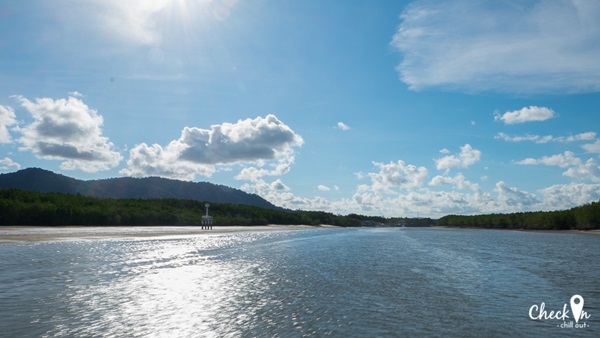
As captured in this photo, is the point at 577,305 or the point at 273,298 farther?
the point at 273,298

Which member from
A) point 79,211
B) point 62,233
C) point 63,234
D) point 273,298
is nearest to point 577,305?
point 273,298

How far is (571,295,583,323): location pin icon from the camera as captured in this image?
64.3 feet

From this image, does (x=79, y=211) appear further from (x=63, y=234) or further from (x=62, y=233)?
(x=63, y=234)

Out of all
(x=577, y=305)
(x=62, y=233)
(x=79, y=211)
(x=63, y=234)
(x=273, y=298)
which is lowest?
(x=577, y=305)

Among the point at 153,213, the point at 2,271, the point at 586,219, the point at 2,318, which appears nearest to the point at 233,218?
the point at 153,213

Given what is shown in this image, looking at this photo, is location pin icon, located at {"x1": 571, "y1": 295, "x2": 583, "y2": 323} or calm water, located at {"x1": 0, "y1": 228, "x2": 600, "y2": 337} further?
location pin icon, located at {"x1": 571, "y1": 295, "x2": 583, "y2": 323}

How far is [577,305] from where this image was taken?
21.8 m

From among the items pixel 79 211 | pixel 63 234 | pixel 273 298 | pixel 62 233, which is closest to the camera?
pixel 273 298

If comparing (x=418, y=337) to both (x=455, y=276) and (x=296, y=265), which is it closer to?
(x=455, y=276)

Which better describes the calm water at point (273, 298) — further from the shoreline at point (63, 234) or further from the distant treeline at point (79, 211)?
the distant treeline at point (79, 211)

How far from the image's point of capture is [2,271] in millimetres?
27547

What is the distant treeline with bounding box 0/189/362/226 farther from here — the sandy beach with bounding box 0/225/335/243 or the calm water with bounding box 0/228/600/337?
the calm water with bounding box 0/228/600/337

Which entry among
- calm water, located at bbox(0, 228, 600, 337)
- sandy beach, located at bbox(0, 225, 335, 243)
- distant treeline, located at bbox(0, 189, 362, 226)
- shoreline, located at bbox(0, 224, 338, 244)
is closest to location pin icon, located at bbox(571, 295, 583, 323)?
calm water, located at bbox(0, 228, 600, 337)

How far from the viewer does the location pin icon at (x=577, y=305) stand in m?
19.6
